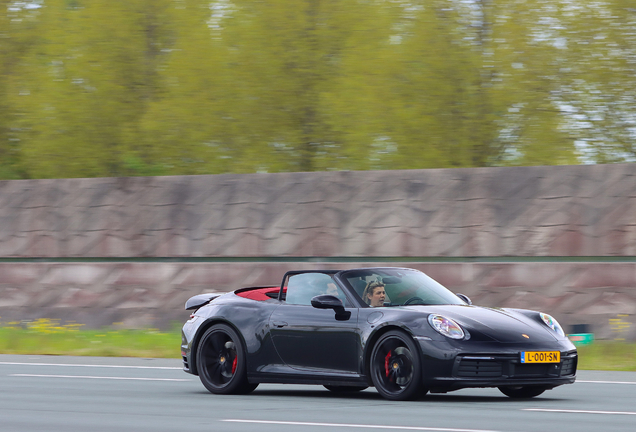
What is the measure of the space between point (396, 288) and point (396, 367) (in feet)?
3.36

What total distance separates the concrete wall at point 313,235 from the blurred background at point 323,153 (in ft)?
0.11

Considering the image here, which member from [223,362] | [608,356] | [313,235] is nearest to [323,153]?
[313,235]

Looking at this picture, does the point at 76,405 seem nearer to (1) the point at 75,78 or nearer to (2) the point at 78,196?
(2) the point at 78,196

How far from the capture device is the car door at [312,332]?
9383mm

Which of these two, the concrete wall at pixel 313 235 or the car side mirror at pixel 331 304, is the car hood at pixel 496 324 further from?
the concrete wall at pixel 313 235

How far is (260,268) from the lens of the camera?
17906 millimetres

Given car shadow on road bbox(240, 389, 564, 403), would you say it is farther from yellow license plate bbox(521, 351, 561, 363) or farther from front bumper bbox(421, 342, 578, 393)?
yellow license plate bbox(521, 351, 561, 363)

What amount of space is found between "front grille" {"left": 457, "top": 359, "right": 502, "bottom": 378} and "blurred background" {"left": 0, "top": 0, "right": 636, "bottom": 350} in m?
6.88

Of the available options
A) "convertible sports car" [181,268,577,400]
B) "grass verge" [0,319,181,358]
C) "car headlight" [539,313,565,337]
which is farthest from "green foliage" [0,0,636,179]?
"car headlight" [539,313,565,337]

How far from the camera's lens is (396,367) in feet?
29.5

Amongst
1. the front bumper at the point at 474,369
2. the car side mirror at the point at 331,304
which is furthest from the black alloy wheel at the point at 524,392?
the car side mirror at the point at 331,304

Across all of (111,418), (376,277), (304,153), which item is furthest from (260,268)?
(111,418)

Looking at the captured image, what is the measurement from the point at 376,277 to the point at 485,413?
86.4 inches

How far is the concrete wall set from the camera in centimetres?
1548
